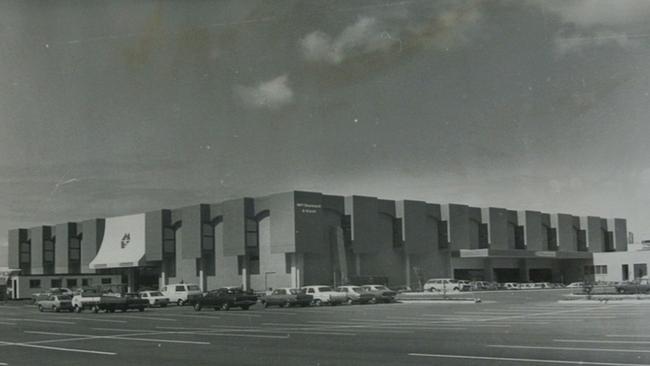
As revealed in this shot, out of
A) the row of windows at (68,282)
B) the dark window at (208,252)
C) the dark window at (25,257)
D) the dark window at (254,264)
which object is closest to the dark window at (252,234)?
the dark window at (254,264)

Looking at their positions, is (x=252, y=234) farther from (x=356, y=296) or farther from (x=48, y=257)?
(x=48, y=257)

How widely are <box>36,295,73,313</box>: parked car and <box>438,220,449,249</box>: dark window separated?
48614mm

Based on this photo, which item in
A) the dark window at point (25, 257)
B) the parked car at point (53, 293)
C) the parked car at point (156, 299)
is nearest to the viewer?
the parked car at point (53, 293)

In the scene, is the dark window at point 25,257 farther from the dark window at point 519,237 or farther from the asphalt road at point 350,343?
the asphalt road at point 350,343

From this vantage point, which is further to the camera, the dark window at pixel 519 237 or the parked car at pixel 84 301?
the dark window at pixel 519 237

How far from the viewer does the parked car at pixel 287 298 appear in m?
48.0

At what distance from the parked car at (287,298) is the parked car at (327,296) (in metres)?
1.28

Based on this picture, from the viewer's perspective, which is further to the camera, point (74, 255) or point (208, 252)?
point (74, 255)

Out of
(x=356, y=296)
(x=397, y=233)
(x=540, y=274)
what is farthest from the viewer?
(x=540, y=274)

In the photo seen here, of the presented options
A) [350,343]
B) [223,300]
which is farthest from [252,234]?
[350,343]

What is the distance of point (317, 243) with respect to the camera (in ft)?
242

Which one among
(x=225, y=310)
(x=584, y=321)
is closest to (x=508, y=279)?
(x=225, y=310)

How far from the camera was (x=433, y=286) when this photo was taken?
2936 inches

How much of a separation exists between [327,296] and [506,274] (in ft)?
169
